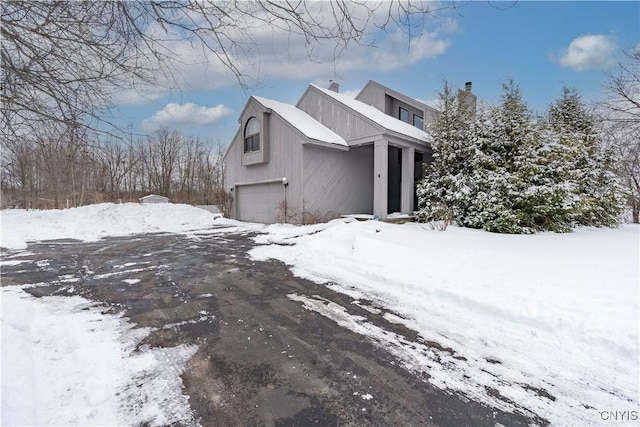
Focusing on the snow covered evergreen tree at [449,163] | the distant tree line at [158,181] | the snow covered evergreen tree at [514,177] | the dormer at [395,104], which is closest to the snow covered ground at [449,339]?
the snow covered evergreen tree at [514,177]

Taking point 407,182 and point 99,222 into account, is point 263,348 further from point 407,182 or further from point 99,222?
point 99,222

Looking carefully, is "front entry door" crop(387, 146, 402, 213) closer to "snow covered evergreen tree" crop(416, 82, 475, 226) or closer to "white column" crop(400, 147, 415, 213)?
"white column" crop(400, 147, 415, 213)

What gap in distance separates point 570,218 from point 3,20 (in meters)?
14.2

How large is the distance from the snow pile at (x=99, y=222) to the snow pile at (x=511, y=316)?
10.1 metres

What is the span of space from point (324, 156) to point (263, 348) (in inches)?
446

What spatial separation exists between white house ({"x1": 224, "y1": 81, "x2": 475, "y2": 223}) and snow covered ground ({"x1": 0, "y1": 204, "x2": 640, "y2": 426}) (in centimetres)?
715

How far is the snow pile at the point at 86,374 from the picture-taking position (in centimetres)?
194

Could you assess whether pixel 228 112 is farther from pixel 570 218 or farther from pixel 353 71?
pixel 570 218

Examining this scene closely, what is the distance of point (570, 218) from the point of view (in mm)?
10445

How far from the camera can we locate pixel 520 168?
945 cm

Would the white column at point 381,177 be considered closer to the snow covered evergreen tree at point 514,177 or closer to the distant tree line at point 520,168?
the distant tree line at point 520,168

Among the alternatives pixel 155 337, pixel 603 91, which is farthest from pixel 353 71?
pixel 603 91

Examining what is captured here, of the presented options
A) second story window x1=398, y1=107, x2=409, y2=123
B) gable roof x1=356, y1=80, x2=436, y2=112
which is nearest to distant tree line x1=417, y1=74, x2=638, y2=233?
gable roof x1=356, y1=80, x2=436, y2=112

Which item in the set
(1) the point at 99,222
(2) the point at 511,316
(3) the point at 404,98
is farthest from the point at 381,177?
(1) the point at 99,222
